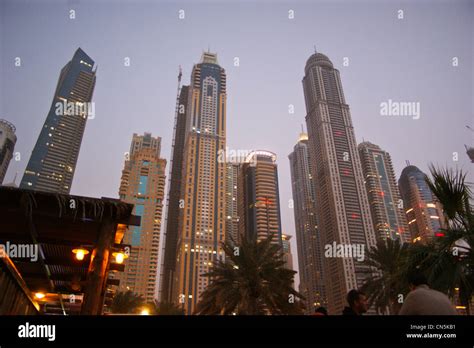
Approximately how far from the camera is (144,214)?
501 feet

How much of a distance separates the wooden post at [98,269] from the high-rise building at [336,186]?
428ft

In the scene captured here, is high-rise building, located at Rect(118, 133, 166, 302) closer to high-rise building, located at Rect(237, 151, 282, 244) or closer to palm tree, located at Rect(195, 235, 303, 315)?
high-rise building, located at Rect(237, 151, 282, 244)

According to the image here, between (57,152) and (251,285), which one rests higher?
(57,152)

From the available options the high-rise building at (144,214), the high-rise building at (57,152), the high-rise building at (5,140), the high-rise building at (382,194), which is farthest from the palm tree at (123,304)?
the high-rise building at (382,194)

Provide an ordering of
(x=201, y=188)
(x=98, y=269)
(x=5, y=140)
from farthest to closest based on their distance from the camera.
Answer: (x=201, y=188)
(x=5, y=140)
(x=98, y=269)

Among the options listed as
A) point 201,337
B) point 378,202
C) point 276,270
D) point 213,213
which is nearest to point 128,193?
Result: point 213,213

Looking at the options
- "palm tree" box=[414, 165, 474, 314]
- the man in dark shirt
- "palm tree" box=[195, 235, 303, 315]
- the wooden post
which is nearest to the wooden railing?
the wooden post

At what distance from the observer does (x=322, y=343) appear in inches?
82.3

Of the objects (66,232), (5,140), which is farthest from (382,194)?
(66,232)

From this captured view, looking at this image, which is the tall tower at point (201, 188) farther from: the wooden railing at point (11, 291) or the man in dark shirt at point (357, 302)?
the man in dark shirt at point (357, 302)

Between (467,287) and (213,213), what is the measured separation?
439 feet

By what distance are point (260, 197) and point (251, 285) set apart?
148 m

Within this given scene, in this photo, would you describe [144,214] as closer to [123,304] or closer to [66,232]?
[123,304]

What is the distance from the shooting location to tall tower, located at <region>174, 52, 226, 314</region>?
128m
